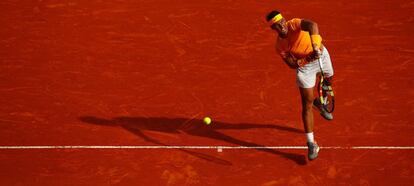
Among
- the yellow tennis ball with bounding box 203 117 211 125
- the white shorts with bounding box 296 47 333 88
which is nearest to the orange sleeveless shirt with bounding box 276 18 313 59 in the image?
the white shorts with bounding box 296 47 333 88

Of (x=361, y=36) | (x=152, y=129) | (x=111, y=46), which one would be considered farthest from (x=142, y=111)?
(x=361, y=36)

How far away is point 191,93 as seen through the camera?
431 inches

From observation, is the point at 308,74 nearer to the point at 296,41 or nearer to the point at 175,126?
the point at 296,41

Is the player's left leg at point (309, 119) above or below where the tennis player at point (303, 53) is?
below

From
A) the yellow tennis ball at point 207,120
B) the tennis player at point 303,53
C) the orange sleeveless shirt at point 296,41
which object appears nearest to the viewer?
the tennis player at point 303,53

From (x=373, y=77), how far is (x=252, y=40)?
2.80 metres

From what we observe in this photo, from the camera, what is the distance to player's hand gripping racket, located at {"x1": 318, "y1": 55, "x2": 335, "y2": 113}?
9.48 meters

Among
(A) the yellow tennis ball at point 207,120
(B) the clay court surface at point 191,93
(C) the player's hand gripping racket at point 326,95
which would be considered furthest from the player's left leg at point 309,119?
(A) the yellow tennis ball at point 207,120

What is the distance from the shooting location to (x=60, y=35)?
1293 centimetres

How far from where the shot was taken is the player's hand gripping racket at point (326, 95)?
9.48 m

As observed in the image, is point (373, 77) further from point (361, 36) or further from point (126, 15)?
point (126, 15)

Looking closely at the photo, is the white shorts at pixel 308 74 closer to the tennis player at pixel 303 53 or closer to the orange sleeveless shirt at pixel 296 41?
the tennis player at pixel 303 53

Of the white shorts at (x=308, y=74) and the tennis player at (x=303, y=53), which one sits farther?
the white shorts at (x=308, y=74)

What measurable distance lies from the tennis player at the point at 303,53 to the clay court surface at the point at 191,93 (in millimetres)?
852
